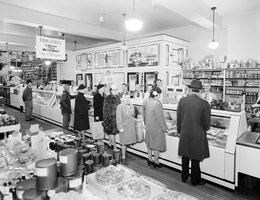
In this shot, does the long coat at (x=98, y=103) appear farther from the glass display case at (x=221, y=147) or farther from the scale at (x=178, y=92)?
the glass display case at (x=221, y=147)

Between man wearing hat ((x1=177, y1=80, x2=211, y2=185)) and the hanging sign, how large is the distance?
5135 mm

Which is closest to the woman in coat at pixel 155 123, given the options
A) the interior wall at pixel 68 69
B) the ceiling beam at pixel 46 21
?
the ceiling beam at pixel 46 21

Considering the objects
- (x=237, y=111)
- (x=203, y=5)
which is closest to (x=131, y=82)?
(x=203, y=5)

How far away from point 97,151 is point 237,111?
2.63m

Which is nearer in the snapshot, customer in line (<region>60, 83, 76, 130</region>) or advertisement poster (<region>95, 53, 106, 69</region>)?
customer in line (<region>60, 83, 76, 130</region>)

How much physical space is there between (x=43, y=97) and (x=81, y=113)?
5256 mm

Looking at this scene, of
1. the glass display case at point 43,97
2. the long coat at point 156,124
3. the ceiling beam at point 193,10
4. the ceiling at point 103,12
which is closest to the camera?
the long coat at point 156,124

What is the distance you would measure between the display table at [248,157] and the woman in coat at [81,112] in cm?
398

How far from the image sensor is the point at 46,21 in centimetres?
682

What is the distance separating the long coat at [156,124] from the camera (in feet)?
13.5

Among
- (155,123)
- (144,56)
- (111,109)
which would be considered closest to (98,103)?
(111,109)

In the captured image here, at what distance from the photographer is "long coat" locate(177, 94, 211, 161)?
341 centimetres

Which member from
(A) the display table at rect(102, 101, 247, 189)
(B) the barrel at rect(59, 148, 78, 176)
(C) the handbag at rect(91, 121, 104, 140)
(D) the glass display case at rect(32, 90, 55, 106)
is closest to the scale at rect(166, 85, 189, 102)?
(A) the display table at rect(102, 101, 247, 189)

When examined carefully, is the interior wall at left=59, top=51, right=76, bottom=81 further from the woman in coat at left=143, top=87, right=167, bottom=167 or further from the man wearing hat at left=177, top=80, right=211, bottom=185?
the man wearing hat at left=177, top=80, right=211, bottom=185
